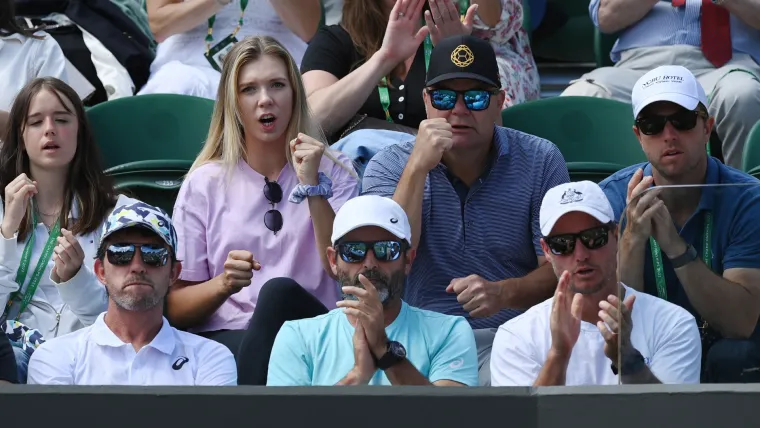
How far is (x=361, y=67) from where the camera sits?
5.30 meters

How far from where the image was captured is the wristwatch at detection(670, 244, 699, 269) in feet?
10.7

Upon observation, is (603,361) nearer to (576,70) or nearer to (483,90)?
(483,90)

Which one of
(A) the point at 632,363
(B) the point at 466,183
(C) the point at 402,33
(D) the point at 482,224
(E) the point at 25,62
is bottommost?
(A) the point at 632,363

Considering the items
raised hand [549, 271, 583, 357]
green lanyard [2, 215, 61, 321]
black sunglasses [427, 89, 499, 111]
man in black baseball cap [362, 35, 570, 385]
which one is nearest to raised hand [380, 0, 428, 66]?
man in black baseball cap [362, 35, 570, 385]

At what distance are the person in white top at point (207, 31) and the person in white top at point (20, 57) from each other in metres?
0.39

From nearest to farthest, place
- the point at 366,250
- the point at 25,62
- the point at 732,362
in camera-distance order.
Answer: the point at 732,362, the point at 366,250, the point at 25,62

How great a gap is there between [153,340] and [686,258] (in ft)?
5.39

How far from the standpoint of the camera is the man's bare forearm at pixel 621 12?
A: 6.10 metres

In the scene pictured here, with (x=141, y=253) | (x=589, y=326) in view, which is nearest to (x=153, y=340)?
(x=141, y=253)

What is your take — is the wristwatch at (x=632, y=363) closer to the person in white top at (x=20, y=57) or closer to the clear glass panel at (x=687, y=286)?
the clear glass panel at (x=687, y=286)

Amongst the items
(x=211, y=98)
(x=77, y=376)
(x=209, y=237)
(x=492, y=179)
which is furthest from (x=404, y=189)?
(x=211, y=98)

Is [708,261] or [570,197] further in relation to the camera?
[570,197]

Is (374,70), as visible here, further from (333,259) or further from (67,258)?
(67,258)

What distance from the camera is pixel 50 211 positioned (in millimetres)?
5016
